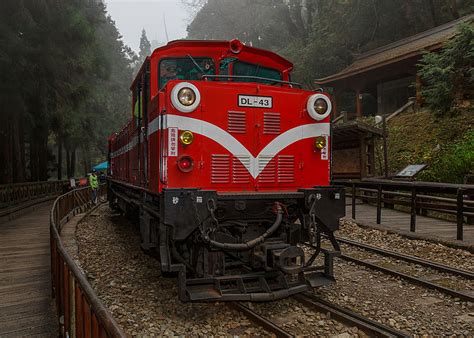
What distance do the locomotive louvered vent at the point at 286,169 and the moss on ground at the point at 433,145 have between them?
10512 mm

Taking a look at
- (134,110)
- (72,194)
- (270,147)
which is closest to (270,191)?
(270,147)

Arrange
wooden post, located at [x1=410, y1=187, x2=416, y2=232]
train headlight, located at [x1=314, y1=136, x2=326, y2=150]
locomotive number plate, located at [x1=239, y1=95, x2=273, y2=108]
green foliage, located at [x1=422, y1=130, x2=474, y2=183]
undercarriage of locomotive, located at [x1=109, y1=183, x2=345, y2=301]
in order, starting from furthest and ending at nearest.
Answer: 1. green foliage, located at [x1=422, y1=130, x2=474, y2=183]
2. wooden post, located at [x1=410, y1=187, x2=416, y2=232]
3. train headlight, located at [x1=314, y1=136, x2=326, y2=150]
4. locomotive number plate, located at [x1=239, y1=95, x2=273, y2=108]
5. undercarriage of locomotive, located at [x1=109, y1=183, x2=345, y2=301]

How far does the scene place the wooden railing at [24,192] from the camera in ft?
52.3

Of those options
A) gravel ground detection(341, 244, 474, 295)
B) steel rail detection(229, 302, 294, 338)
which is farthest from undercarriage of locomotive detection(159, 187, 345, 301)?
gravel ground detection(341, 244, 474, 295)

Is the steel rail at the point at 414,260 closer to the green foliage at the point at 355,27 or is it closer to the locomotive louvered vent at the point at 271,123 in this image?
the locomotive louvered vent at the point at 271,123

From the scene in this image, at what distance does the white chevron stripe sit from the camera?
5.08 meters

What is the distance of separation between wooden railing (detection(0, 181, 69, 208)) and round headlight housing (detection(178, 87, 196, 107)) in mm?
13209

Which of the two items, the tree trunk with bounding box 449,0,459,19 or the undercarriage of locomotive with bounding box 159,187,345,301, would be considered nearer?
the undercarriage of locomotive with bounding box 159,187,345,301

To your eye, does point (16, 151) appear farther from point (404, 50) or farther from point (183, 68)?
point (404, 50)

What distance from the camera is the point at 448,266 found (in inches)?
270

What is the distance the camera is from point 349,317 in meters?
4.62

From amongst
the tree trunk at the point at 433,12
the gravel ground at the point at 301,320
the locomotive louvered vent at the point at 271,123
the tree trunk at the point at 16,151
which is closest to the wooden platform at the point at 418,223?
the gravel ground at the point at 301,320

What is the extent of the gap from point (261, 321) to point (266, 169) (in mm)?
1994

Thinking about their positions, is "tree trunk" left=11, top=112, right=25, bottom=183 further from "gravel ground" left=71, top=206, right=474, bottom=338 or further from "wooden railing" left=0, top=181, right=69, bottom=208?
"gravel ground" left=71, top=206, right=474, bottom=338
